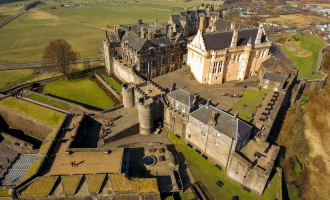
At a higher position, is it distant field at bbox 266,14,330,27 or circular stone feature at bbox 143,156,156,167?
distant field at bbox 266,14,330,27

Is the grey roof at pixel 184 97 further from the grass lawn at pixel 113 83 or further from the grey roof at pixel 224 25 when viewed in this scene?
the grey roof at pixel 224 25

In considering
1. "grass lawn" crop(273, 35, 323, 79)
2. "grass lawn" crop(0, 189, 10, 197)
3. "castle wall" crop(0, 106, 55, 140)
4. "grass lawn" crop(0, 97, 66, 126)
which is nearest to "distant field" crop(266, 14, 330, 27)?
"grass lawn" crop(273, 35, 323, 79)

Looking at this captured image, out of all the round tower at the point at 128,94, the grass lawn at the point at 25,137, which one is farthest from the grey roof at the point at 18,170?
the round tower at the point at 128,94

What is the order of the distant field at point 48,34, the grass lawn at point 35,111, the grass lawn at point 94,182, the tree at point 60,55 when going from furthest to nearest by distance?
the distant field at point 48,34 < the tree at point 60,55 < the grass lawn at point 35,111 < the grass lawn at point 94,182

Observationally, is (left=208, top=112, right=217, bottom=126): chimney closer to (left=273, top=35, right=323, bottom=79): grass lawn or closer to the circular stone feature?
the circular stone feature

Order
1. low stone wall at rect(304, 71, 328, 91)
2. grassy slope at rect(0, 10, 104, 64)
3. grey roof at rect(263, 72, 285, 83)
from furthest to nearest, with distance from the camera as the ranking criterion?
grassy slope at rect(0, 10, 104, 64), low stone wall at rect(304, 71, 328, 91), grey roof at rect(263, 72, 285, 83)

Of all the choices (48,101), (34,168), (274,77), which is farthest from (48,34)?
(274,77)
